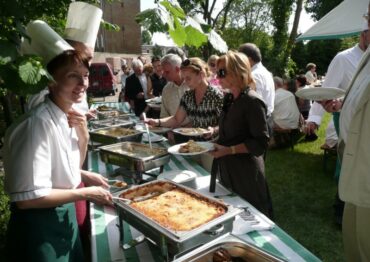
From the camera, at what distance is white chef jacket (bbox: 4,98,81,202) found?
981mm

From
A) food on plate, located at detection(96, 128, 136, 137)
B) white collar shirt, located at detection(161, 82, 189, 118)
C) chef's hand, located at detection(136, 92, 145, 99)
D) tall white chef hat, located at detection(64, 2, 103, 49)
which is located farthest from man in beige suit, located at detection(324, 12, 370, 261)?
chef's hand, located at detection(136, 92, 145, 99)

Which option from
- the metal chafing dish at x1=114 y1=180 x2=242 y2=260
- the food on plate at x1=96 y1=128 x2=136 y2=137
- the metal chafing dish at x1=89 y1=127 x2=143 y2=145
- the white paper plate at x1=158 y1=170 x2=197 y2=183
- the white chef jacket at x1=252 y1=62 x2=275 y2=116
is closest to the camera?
the metal chafing dish at x1=114 y1=180 x2=242 y2=260

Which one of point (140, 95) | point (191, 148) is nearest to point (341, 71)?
point (191, 148)

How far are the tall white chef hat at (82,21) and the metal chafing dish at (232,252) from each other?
1.40m

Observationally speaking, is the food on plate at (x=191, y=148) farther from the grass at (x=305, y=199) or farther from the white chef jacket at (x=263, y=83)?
the white chef jacket at (x=263, y=83)

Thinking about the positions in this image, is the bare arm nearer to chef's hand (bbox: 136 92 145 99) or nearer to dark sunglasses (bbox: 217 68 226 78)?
dark sunglasses (bbox: 217 68 226 78)

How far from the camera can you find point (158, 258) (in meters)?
1.12

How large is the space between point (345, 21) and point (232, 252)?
16.8 feet

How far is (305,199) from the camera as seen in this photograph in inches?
128

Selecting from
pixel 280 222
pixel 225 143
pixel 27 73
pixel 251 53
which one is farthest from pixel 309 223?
pixel 27 73

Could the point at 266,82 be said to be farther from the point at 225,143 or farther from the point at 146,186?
the point at 146,186

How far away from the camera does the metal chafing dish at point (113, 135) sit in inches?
90.4

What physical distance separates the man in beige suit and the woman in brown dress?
1.54 feet

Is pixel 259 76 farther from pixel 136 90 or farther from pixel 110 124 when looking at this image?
pixel 136 90
